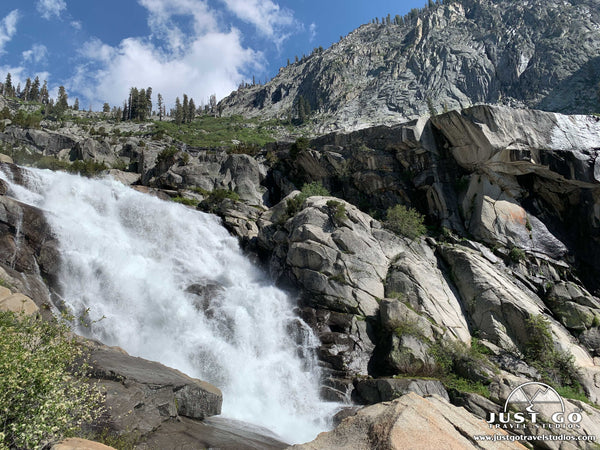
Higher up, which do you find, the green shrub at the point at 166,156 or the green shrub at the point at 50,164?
the green shrub at the point at 166,156

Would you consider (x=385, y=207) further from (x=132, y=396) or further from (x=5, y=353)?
(x=5, y=353)

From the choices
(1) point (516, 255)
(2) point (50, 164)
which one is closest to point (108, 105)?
(2) point (50, 164)

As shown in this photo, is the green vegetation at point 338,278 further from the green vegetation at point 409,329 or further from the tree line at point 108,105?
the tree line at point 108,105

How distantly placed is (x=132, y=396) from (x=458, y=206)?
106 feet

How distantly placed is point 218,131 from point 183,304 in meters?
86.1

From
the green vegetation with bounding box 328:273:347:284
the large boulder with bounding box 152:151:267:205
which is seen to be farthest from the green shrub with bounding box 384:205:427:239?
the large boulder with bounding box 152:151:267:205

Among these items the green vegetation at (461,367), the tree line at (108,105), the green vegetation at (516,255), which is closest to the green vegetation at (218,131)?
the tree line at (108,105)

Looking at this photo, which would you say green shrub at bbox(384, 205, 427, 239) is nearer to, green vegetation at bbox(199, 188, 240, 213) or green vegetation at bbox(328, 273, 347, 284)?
green vegetation at bbox(328, 273, 347, 284)

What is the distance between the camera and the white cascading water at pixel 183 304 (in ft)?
58.8

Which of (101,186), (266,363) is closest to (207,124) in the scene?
(101,186)

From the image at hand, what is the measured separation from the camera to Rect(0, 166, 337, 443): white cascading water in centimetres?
1792

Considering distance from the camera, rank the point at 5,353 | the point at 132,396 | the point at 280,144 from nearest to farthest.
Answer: the point at 5,353 < the point at 132,396 < the point at 280,144

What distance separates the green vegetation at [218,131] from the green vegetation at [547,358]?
65.0 meters

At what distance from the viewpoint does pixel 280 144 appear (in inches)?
1951
